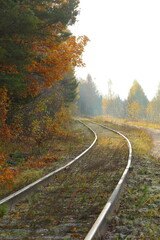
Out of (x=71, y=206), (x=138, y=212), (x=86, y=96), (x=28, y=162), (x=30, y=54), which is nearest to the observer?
(x=138, y=212)

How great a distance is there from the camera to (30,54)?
Result: 9320mm

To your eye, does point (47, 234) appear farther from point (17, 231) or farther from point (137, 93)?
point (137, 93)

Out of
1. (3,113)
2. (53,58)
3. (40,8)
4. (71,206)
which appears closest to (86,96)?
(53,58)

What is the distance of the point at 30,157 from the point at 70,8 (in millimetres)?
5968

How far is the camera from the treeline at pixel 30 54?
332 inches

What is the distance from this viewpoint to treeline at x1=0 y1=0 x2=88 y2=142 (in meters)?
8.45

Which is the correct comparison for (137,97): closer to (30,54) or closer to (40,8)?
(40,8)

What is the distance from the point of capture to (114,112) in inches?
4631

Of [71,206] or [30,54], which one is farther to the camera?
[30,54]

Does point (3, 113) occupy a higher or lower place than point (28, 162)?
higher

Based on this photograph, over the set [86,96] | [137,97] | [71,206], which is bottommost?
[71,206]

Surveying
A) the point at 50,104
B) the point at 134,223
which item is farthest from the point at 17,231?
the point at 50,104

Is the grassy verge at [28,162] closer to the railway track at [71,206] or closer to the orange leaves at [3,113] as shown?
the orange leaves at [3,113]

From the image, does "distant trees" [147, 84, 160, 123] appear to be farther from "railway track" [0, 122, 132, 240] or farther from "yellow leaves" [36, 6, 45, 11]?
"railway track" [0, 122, 132, 240]
